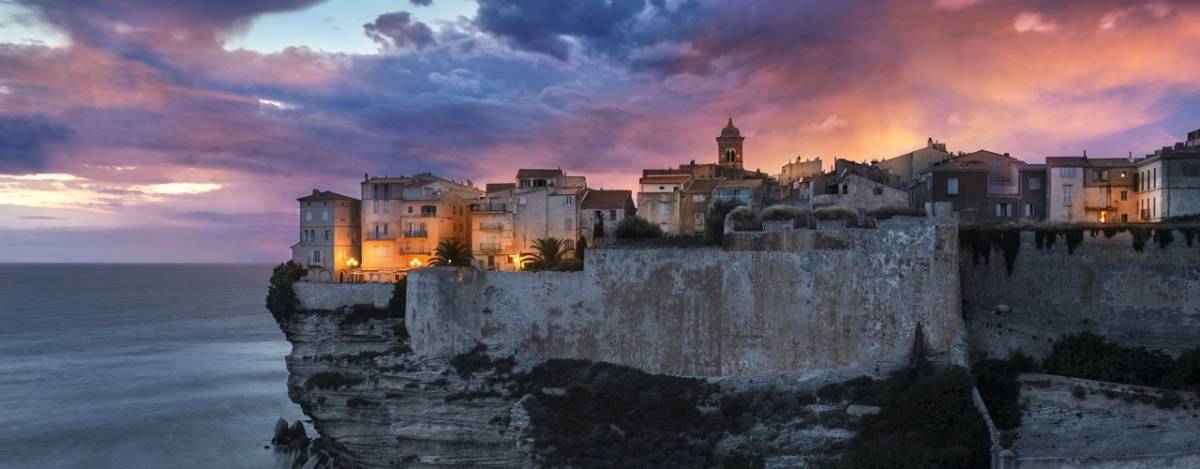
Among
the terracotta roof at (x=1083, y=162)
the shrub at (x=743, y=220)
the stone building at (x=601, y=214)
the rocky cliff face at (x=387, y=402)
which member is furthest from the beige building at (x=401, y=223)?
the terracotta roof at (x=1083, y=162)

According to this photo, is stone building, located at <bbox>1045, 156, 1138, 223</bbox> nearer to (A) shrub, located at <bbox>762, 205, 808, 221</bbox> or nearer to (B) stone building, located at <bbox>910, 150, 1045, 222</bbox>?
(B) stone building, located at <bbox>910, 150, 1045, 222</bbox>

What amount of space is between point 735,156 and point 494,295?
25.1 meters

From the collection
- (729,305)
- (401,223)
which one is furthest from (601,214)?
(729,305)

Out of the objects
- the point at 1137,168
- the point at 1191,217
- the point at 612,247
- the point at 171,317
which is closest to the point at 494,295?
the point at 612,247

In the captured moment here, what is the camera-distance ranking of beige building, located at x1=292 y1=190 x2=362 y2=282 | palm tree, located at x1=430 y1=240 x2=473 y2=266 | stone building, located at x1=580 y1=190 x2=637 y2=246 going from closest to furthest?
palm tree, located at x1=430 y1=240 x2=473 y2=266
stone building, located at x1=580 y1=190 x2=637 y2=246
beige building, located at x1=292 y1=190 x2=362 y2=282

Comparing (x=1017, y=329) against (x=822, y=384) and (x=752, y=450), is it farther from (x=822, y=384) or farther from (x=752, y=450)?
(x=752, y=450)

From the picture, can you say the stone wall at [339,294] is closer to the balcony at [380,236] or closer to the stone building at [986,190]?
→ the balcony at [380,236]

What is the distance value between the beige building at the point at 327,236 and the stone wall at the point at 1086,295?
31.3 metres

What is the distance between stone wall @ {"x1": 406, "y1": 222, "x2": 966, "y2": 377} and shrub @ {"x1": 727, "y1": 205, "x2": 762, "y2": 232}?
85 centimetres

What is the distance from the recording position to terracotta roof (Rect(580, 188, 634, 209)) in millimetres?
43094

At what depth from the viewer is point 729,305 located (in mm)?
25797

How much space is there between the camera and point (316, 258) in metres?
43.8

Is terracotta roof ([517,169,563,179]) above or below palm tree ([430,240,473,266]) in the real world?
above

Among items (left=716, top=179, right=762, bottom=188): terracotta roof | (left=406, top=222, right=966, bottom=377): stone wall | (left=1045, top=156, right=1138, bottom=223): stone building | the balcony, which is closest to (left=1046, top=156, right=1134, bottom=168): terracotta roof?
(left=1045, top=156, right=1138, bottom=223): stone building
